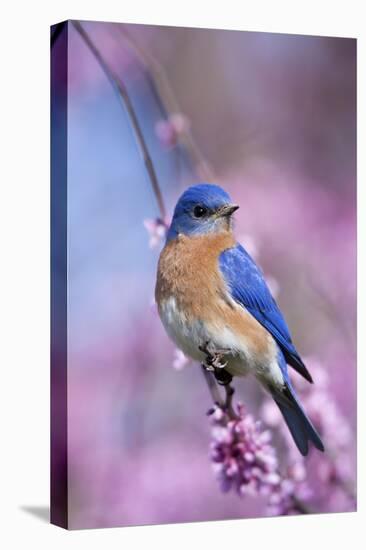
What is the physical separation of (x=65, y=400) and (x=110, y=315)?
1.66 feet

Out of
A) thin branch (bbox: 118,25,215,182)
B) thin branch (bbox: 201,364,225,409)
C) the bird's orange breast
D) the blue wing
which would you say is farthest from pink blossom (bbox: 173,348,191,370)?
thin branch (bbox: 118,25,215,182)

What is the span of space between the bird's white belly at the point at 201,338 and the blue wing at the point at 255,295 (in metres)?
0.20

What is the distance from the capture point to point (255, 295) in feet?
21.9

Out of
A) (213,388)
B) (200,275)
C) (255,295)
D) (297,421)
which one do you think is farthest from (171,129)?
(297,421)

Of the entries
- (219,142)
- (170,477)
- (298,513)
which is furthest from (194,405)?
(219,142)

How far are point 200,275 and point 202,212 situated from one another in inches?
13.7

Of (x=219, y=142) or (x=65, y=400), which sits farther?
(x=219, y=142)

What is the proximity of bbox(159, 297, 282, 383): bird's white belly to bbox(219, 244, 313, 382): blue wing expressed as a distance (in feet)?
0.65

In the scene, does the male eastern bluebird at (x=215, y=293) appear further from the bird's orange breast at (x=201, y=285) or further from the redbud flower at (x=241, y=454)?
the redbud flower at (x=241, y=454)

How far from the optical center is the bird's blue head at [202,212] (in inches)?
257

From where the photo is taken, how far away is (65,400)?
6434mm

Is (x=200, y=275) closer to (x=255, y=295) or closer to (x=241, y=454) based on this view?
(x=255, y=295)

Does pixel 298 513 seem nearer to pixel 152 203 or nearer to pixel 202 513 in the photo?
pixel 202 513

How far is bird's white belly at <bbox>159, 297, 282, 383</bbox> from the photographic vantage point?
641 centimetres
